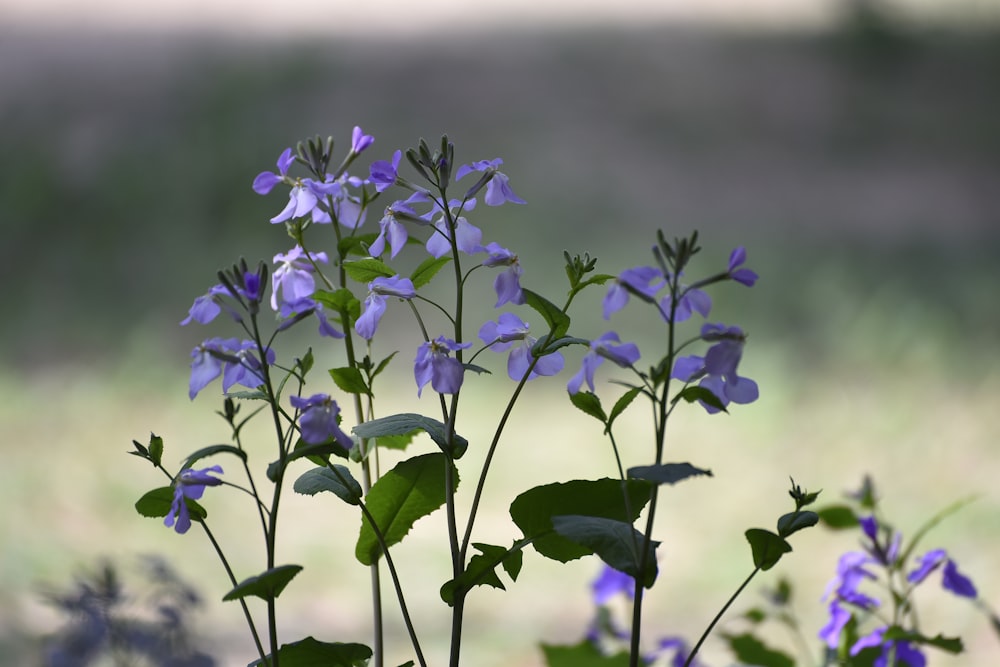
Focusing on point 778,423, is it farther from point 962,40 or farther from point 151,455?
point 962,40

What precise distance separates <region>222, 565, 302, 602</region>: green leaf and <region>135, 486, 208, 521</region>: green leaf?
53mm

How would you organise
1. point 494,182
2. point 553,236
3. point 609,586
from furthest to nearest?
1. point 553,236
2. point 609,586
3. point 494,182

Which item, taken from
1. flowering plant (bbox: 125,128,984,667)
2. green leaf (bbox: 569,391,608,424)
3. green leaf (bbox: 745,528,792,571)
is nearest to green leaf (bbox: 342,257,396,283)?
flowering plant (bbox: 125,128,984,667)

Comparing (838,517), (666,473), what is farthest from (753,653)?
(666,473)

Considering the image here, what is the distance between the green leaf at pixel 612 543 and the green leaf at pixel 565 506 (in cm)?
5

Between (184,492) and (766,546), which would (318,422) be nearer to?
(184,492)

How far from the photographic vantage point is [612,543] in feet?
1.49

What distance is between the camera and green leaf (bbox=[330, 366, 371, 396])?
0.49 metres

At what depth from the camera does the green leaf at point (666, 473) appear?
0.41 metres

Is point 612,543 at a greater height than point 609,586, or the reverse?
point 609,586

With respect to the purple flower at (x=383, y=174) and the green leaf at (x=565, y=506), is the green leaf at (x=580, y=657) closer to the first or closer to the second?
the green leaf at (x=565, y=506)

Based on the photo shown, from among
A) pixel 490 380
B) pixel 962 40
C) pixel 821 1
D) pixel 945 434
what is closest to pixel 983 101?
pixel 962 40

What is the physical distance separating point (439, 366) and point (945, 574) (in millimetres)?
383

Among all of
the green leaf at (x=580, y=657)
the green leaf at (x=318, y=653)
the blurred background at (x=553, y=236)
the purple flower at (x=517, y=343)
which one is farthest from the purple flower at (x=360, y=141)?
the blurred background at (x=553, y=236)
